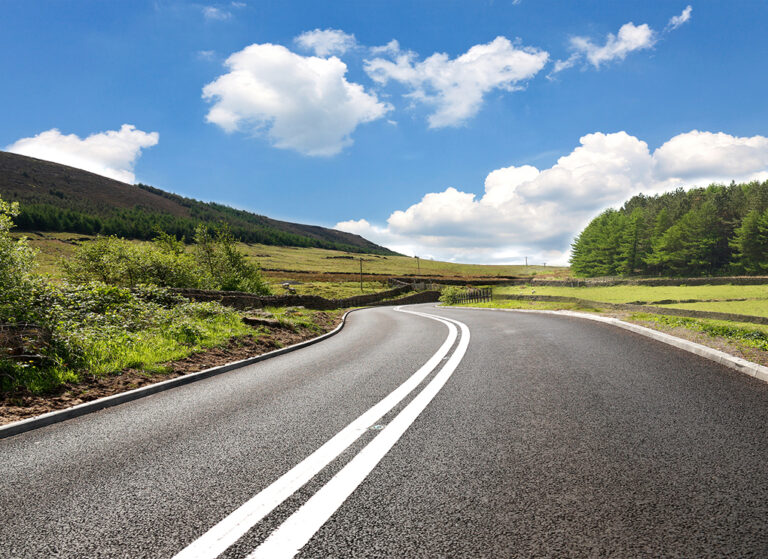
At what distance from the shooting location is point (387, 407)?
4547 millimetres

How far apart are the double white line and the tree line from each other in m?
76.3

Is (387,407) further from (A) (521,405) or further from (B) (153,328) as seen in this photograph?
(B) (153,328)

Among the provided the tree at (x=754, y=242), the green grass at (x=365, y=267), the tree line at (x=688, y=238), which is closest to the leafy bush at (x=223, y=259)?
the tree line at (x=688, y=238)

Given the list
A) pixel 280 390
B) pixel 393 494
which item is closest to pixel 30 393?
pixel 280 390

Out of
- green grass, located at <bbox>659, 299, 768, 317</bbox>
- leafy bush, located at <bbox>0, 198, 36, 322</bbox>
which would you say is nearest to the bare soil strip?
leafy bush, located at <bbox>0, 198, 36, 322</bbox>

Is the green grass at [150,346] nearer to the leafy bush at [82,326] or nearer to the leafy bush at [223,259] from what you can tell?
the leafy bush at [82,326]

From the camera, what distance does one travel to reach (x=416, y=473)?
2855 mm

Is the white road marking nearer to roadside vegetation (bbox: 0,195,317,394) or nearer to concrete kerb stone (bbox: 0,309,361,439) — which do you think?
concrete kerb stone (bbox: 0,309,361,439)

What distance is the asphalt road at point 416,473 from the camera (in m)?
2.10

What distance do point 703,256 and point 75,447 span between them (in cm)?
8394

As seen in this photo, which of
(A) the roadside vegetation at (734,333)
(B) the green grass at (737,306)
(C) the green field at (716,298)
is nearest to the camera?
(A) the roadside vegetation at (734,333)

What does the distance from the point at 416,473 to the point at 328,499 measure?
71 centimetres

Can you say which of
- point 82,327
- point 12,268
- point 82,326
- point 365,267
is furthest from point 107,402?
point 365,267

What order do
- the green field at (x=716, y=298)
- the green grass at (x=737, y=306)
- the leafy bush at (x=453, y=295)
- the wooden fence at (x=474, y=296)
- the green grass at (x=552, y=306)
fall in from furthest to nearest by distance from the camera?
the leafy bush at (x=453, y=295)
the wooden fence at (x=474, y=296)
the green field at (x=716, y=298)
the green grass at (x=737, y=306)
the green grass at (x=552, y=306)
